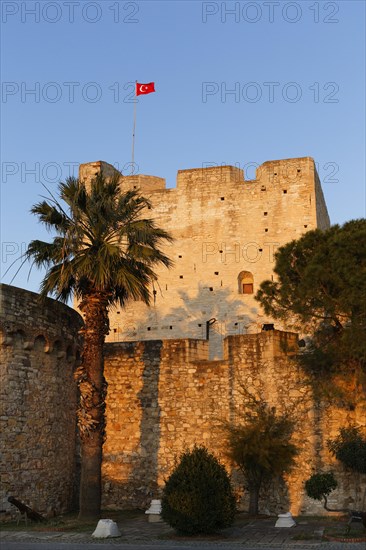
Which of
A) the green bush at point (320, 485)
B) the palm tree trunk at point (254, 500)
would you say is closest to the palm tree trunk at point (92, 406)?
the palm tree trunk at point (254, 500)

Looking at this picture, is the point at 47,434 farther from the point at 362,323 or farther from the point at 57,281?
the point at 362,323

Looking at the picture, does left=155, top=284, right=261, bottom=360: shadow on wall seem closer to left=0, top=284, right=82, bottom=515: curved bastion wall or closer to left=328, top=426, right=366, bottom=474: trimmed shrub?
left=0, top=284, right=82, bottom=515: curved bastion wall

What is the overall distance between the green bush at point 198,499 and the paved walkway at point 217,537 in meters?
0.29

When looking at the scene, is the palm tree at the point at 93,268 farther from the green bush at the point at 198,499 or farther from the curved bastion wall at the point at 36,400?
the green bush at the point at 198,499

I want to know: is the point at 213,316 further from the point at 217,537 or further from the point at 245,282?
the point at 217,537

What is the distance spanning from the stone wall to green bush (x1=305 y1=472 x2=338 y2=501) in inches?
56.6

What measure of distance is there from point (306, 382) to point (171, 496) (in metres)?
5.73

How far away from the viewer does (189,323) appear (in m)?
31.8

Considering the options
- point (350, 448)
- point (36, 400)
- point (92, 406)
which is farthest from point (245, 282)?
point (92, 406)

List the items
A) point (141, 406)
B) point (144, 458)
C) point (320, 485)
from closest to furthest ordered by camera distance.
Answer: point (320, 485) → point (144, 458) → point (141, 406)

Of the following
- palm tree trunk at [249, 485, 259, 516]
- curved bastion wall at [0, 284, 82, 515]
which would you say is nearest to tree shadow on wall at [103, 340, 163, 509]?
curved bastion wall at [0, 284, 82, 515]

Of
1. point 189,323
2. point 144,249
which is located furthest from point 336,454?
point 189,323

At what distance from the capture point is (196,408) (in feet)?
66.4

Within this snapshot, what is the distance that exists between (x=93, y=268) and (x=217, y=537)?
6.93m
